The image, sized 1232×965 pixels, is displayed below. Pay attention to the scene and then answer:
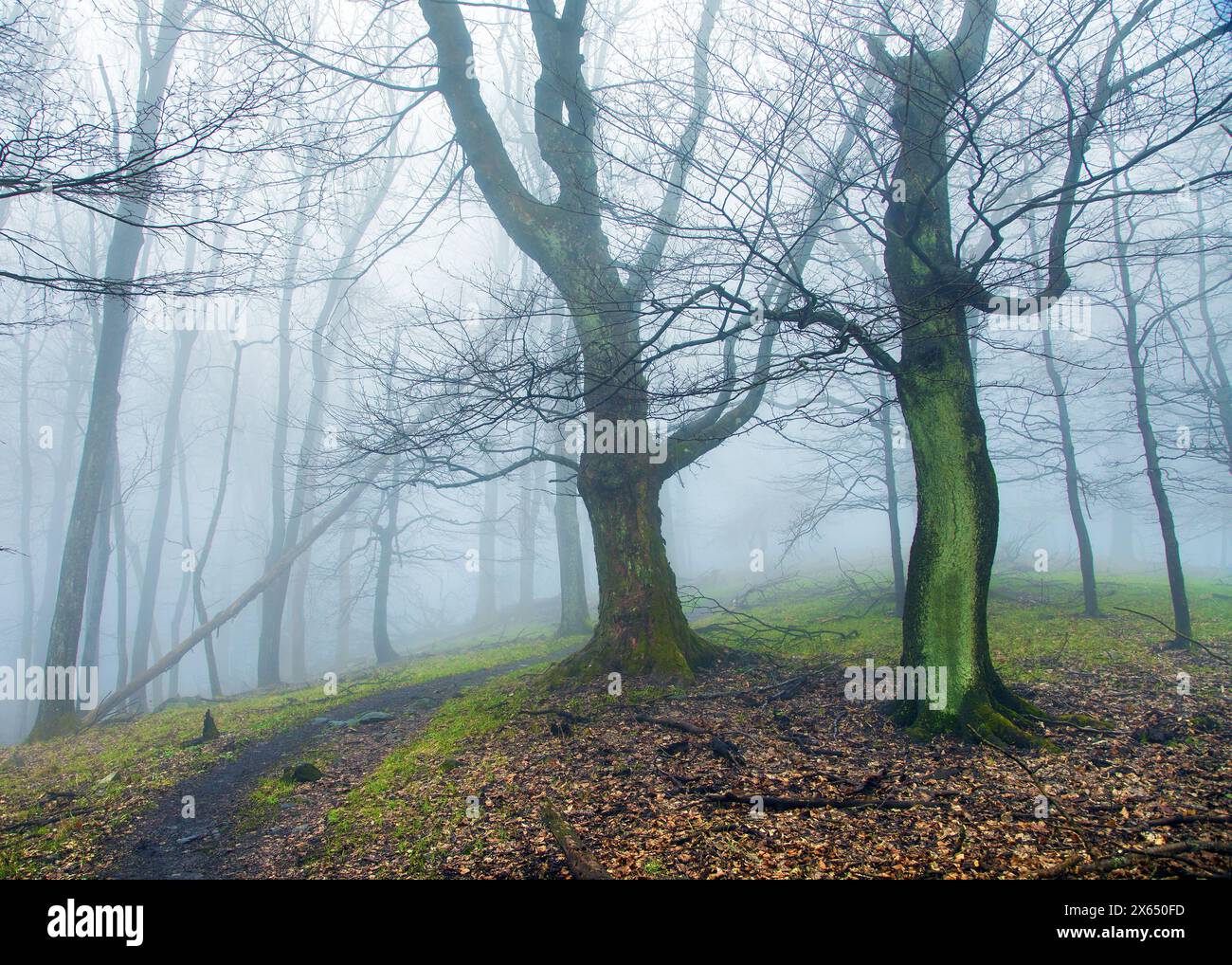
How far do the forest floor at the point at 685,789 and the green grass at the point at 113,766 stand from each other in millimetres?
49

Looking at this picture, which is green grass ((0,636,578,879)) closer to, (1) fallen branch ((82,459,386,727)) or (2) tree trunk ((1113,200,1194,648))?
(1) fallen branch ((82,459,386,727))

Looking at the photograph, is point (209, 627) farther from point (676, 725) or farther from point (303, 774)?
point (676, 725)

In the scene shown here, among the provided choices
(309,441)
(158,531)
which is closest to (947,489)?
(309,441)

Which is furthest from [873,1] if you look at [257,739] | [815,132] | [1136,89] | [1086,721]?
[257,739]

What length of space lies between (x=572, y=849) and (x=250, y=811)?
3.18 metres

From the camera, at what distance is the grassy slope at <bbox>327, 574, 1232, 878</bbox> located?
464 centimetres

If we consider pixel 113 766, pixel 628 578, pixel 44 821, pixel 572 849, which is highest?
pixel 628 578

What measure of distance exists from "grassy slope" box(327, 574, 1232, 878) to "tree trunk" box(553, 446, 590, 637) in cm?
337

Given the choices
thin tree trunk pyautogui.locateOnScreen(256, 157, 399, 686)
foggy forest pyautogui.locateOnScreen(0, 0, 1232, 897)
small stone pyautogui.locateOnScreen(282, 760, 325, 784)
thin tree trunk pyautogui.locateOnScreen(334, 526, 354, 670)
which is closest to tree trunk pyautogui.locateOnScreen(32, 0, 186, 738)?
foggy forest pyautogui.locateOnScreen(0, 0, 1232, 897)

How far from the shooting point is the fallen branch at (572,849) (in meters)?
3.51

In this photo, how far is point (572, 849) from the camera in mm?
3816

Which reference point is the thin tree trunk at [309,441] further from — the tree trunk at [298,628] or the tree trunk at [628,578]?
the tree trunk at [628,578]

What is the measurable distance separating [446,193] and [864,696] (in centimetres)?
829
